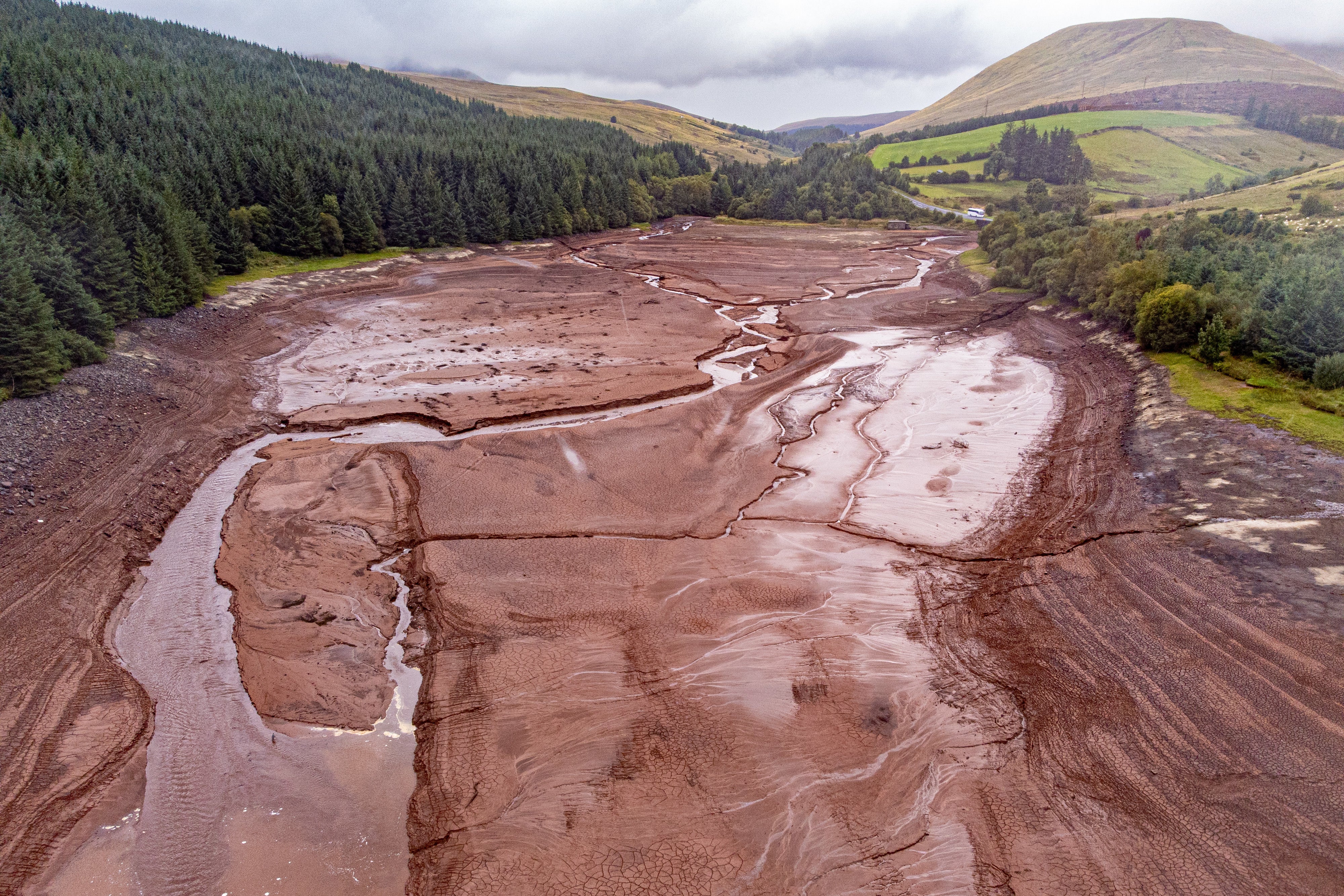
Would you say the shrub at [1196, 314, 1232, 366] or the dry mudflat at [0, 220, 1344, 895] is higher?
the shrub at [1196, 314, 1232, 366]

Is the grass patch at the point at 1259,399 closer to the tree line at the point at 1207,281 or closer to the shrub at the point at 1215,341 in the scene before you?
the shrub at the point at 1215,341

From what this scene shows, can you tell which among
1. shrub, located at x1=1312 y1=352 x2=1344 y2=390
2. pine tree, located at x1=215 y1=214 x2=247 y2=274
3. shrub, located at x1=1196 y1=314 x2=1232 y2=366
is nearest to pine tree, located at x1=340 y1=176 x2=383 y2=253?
pine tree, located at x1=215 y1=214 x2=247 y2=274

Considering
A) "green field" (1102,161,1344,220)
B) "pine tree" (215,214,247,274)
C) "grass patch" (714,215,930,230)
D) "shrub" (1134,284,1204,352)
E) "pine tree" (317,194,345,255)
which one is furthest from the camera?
"grass patch" (714,215,930,230)

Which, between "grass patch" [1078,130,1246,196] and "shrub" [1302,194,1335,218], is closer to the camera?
"shrub" [1302,194,1335,218]

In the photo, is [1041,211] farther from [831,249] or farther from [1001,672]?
[1001,672]

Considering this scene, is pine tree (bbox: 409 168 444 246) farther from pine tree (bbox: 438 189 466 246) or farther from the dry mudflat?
the dry mudflat

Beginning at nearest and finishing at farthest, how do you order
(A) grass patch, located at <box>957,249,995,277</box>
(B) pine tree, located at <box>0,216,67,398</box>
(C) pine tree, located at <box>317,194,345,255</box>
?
(B) pine tree, located at <box>0,216,67,398</box>, (C) pine tree, located at <box>317,194,345,255</box>, (A) grass patch, located at <box>957,249,995,277</box>

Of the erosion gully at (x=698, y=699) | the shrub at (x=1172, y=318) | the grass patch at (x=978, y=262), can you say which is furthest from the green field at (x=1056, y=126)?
the erosion gully at (x=698, y=699)
